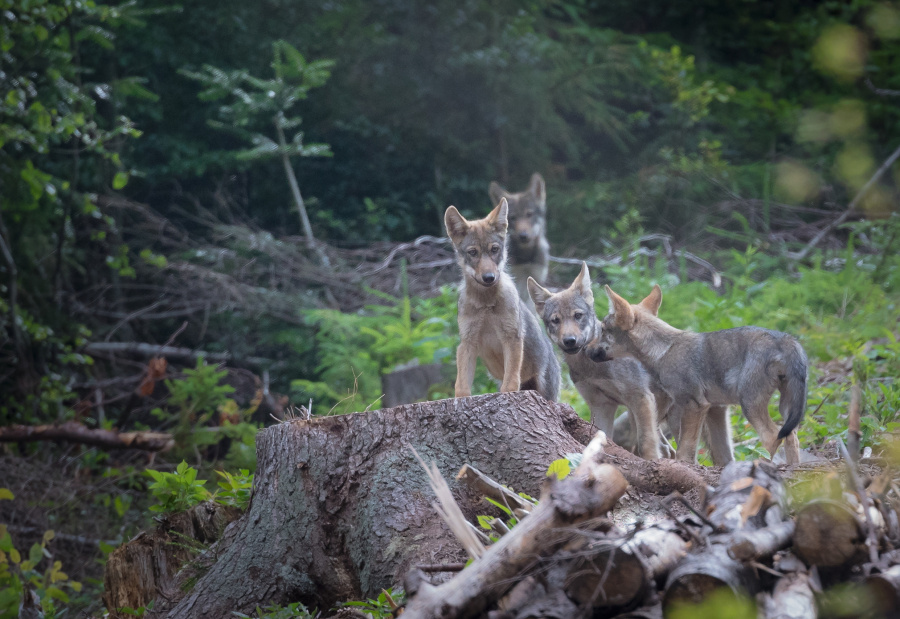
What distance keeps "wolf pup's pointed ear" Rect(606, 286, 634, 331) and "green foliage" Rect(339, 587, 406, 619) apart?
9.02ft

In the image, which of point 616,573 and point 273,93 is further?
point 273,93

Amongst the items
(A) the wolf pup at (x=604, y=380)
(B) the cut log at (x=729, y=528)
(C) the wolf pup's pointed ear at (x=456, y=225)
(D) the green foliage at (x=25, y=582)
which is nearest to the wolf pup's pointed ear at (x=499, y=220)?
(C) the wolf pup's pointed ear at (x=456, y=225)

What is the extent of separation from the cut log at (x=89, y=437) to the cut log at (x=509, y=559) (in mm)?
6004

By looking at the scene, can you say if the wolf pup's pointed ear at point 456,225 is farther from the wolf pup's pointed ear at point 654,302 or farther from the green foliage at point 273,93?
the green foliage at point 273,93

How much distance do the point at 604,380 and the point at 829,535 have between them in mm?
2995

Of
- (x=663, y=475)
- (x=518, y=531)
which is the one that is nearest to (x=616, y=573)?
(x=518, y=531)

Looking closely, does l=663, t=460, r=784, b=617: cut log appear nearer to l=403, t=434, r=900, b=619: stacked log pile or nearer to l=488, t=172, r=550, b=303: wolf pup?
l=403, t=434, r=900, b=619: stacked log pile

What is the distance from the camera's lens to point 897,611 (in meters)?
2.24

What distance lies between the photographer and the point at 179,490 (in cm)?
470

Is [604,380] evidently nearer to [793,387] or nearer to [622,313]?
[622,313]

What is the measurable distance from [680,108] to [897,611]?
1361cm

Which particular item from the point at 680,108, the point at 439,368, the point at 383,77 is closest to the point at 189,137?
the point at 383,77

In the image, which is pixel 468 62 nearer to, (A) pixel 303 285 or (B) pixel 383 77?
(B) pixel 383 77

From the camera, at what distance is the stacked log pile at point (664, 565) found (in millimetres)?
2285
